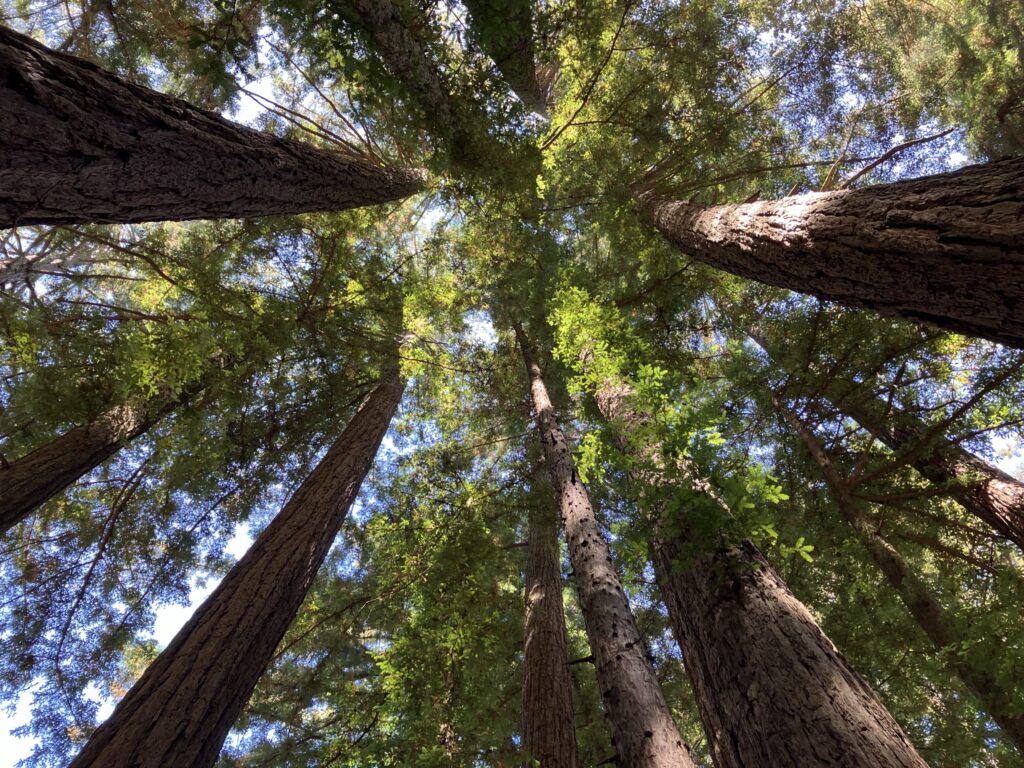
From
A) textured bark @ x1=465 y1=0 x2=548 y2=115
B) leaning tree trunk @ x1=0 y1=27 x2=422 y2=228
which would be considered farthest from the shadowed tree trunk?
textured bark @ x1=465 y1=0 x2=548 y2=115

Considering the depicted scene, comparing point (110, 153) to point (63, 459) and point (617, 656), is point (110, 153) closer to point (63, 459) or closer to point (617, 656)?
point (63, 459)

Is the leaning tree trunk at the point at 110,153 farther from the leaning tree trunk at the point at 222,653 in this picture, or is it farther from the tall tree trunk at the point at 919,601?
the tall tree trunk at the point at 919,601

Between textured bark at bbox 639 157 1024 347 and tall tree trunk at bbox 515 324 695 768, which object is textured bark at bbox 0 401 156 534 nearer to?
tall tree trunk at bbox 515 324 695 768

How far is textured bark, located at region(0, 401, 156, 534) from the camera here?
462cm

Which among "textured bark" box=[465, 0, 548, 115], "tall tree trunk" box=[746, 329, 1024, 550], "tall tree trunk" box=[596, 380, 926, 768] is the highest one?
"textured bark" box=[465, 0, 548, 115]

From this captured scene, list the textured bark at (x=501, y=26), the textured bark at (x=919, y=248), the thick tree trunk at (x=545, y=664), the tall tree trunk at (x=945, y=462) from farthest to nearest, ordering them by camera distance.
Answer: the thick tree trunk at (x=545, y=664), the tall tree trunk at (x=945, y=462), the textured bark at (x=501, y=26), the textured bark at (x=919, y=248)

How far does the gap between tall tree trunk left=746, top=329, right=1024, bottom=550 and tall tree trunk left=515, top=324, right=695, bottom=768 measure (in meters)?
3.16

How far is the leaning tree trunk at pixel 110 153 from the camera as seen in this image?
6.98 feet

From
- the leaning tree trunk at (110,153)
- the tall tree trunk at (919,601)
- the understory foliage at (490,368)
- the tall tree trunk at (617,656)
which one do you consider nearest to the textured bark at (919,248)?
the understory foliage at (490,368)

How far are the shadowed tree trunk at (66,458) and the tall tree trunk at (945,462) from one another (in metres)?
7.83

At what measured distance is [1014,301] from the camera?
1.94 metres

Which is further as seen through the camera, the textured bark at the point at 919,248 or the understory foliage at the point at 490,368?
the understory foliage at the point at 490,368

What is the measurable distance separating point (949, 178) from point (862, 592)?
4.51m

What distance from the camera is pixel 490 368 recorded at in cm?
905
